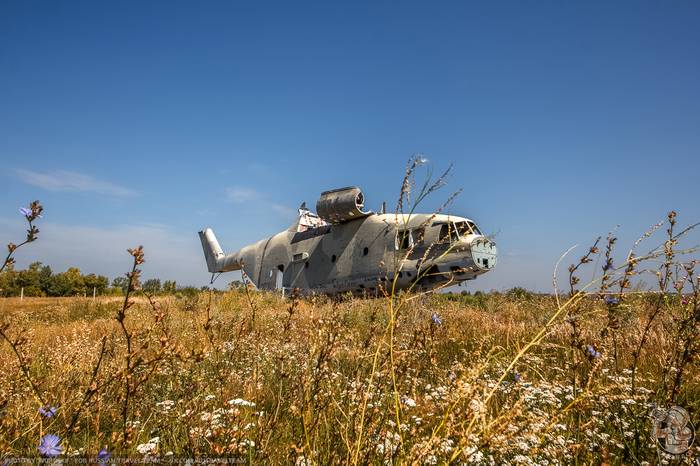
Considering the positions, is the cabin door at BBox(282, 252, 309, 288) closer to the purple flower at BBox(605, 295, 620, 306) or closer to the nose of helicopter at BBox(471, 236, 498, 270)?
the nose of helicopter at BBox(471, 236, 498, 270)

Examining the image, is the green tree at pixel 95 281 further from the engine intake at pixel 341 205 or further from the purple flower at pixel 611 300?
the purple flower at pixel 611 300

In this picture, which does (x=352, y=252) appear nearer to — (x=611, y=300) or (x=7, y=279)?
(x=611, y=300)

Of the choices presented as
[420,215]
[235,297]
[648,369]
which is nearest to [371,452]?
[648,369]

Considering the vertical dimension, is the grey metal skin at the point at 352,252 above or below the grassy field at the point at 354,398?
above

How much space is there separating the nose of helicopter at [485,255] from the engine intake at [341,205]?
16.5 ft

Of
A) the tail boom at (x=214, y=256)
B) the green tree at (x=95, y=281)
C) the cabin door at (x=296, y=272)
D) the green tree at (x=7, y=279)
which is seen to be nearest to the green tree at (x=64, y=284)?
the green tree at (x=95, y=281)

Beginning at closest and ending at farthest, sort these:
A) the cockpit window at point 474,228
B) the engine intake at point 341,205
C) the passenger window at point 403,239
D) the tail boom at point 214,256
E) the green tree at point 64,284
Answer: the passenger window at point 403,239, the cockpit window at point 474,228, the engine intake at point 341,205, the tail boom at point 214,256, the green tree at point 64,284

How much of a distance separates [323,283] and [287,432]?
15287mm

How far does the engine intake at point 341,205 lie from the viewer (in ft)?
52.9

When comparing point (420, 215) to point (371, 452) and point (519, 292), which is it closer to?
point (519, 292)

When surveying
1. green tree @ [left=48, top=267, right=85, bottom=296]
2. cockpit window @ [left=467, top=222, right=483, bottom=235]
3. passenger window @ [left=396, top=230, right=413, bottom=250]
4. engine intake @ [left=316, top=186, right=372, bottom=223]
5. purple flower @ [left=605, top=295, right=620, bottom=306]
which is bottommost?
green tree @ [left=48, top=267, right=85, bottom=296]

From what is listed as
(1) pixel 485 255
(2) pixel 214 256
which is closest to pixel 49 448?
(1) pixel 485 255

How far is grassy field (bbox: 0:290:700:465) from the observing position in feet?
5.55

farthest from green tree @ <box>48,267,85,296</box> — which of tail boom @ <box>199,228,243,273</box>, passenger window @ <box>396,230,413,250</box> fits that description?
passenger window @ <box>396,230,413,250</box>
